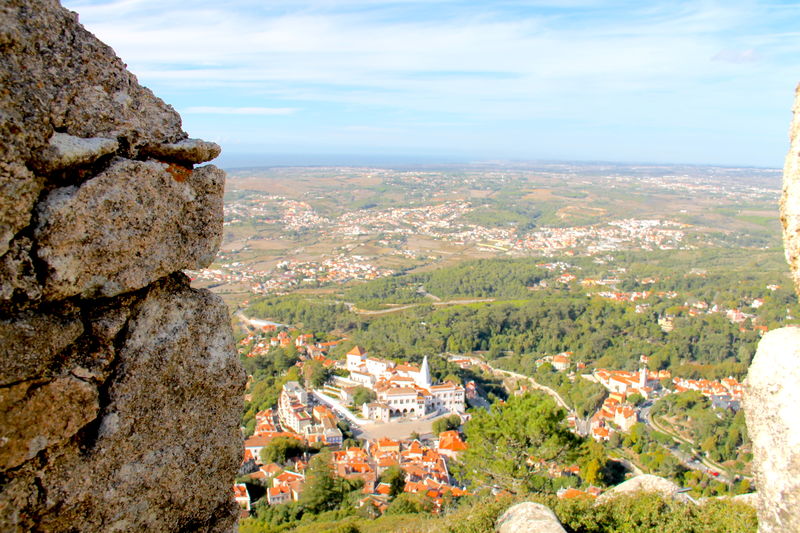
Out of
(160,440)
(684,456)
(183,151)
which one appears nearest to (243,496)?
(160,440)

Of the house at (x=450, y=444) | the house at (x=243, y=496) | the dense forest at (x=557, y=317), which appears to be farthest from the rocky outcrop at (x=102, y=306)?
the dense forest at (x=557, y=317)

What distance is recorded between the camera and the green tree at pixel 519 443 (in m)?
8.52

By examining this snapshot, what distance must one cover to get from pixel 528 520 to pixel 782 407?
3.84 meters

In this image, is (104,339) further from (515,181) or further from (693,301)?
(515,181)

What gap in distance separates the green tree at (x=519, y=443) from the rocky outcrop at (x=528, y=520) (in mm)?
1964

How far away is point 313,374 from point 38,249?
2735 cm

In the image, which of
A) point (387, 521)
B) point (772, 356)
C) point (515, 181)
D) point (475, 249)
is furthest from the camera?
point (515, 181)

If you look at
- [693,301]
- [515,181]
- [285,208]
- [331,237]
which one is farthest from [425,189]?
[693,301]

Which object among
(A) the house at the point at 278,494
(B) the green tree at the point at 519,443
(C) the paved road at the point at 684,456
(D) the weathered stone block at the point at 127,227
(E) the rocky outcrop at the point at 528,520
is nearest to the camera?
(D) the weathered stone block at the point at 127,227

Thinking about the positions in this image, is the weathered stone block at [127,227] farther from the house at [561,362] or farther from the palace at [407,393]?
the house at [561,362]

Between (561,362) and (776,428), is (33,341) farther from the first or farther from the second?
(561,362)

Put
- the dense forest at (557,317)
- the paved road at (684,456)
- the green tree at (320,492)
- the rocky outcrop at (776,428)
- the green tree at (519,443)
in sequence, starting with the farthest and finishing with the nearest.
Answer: the dense forest at (557,317), the paved road at (684,456), the green tree at (320,492), the green tree at (519,443), the rocky outcrop at (776,428)

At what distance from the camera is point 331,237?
74.4m

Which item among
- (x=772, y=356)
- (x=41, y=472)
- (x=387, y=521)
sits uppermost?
(x=772, y=356)
